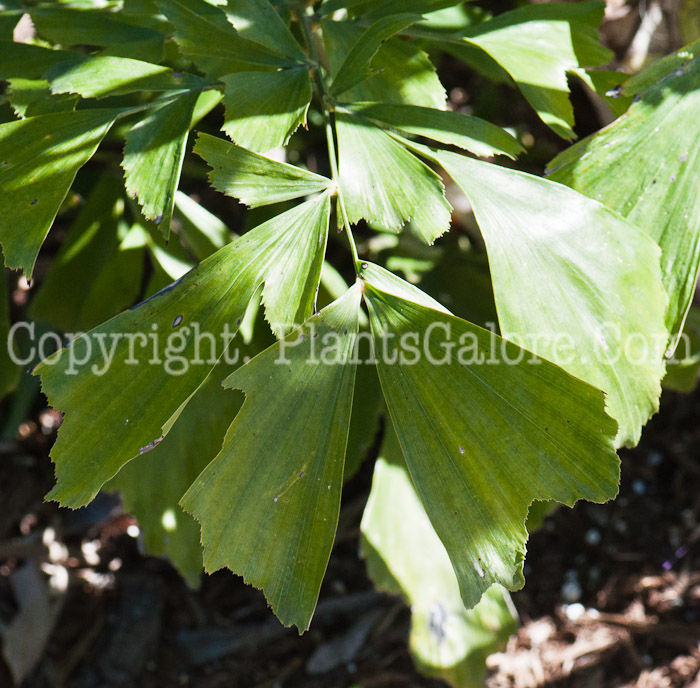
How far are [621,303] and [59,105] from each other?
22.0 inches

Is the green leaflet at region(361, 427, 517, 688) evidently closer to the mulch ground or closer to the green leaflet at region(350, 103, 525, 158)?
the mulch ground

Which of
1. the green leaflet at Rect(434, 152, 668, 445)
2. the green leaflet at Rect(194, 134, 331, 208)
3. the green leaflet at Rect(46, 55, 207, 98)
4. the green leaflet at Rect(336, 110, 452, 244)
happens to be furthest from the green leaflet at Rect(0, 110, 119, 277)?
the green leaflet at Rect(434, 152, 668, 445)

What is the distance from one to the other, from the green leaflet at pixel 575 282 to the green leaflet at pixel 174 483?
1.43ft

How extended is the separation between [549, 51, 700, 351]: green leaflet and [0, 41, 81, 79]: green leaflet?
0.53 metres

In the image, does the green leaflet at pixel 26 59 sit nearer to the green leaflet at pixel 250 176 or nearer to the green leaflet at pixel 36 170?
the green leaflet at pixel 36 170

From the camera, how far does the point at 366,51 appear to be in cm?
60

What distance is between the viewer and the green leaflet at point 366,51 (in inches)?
23.3

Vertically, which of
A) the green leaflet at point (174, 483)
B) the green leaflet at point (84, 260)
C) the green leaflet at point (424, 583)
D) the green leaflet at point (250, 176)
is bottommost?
the green leaflet at point (424, 583)

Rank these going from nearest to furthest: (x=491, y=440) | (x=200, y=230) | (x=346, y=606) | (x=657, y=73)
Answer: (x=491, y=440)
(x=657, y=73)
(x=200, y=230)
(x=346, y=606)

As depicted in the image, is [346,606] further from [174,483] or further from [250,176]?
[250,176]

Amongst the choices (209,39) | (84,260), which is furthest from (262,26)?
(84,260)

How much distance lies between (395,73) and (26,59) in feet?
1.27

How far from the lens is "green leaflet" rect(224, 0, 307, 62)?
596 mm

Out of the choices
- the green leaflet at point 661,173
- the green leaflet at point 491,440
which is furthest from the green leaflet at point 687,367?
the green leaflet at point 491,440
